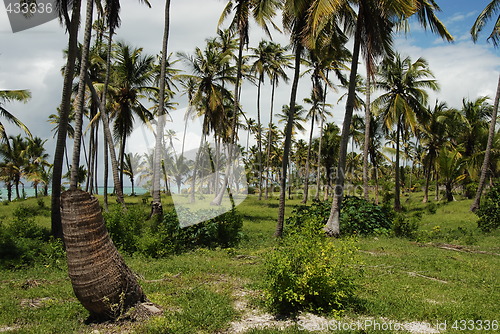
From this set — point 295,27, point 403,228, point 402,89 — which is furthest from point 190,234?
point 402,89

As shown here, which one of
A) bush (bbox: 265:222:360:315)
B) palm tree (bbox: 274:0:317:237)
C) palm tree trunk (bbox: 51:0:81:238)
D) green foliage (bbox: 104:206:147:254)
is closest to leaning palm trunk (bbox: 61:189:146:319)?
bush (bbox: 265:222:360:315)

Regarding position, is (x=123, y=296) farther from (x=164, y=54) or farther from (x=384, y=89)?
(x=384, y=89)

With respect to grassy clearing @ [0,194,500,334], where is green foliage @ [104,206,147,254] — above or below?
above

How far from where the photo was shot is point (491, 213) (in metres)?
14.0

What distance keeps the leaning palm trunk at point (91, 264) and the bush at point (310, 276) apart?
6.50 feet

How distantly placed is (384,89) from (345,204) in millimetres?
10530

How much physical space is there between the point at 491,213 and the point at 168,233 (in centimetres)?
1202

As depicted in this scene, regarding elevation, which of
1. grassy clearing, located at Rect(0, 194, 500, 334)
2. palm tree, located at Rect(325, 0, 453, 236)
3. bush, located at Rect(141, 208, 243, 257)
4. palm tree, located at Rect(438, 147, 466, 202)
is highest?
palm tree, located at Rect(325, 0, 453, 236)

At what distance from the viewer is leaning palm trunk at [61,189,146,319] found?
4.70 meters

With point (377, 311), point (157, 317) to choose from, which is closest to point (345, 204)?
point (377, 311)

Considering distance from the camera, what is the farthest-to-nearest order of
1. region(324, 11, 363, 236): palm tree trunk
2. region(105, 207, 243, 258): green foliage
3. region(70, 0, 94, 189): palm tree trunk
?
1. region(324, 11, 363, 236): palm tree trunk
2. region(70, 0, 94, 189): palm tree trunk
3. region(105, 207, 243, 258): green foliage

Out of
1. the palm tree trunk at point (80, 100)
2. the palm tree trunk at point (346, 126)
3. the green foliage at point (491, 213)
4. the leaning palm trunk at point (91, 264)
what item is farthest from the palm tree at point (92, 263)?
the green foliage at point (491, 213)

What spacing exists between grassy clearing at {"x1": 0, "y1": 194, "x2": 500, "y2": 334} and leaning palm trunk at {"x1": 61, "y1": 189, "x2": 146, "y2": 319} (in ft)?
0.91

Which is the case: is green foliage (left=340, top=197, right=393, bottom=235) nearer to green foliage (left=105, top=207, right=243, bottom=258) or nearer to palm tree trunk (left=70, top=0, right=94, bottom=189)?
green foliage (left=105, top=207, right=243, bottom=258)
